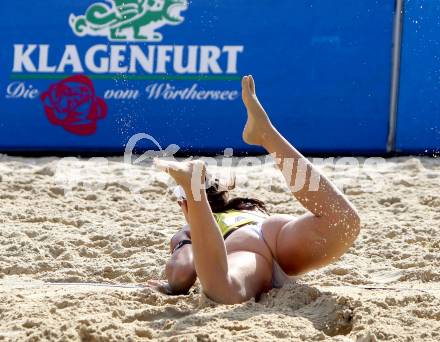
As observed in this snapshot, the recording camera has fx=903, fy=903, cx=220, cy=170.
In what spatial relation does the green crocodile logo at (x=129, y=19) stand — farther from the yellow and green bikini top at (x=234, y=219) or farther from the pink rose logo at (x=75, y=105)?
the yellow and green bikini top at (x=234, y=219)

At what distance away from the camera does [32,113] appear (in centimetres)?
625

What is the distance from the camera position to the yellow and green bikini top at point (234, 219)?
3.35 m

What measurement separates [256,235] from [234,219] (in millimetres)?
168

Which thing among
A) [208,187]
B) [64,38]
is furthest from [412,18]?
[208,187]

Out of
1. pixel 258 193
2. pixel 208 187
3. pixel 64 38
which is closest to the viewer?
pixel 208 187

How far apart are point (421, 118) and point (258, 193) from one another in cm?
169

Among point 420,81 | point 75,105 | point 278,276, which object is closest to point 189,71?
point 75,105

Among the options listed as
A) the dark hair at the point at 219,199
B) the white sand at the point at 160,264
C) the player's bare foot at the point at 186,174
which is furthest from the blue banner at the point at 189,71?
the player's bare foot at the point at 186,174

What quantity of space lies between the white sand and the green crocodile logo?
89cm

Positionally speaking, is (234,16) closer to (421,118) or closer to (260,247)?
(421,118)

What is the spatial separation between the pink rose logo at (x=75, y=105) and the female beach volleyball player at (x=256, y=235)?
3.01 m

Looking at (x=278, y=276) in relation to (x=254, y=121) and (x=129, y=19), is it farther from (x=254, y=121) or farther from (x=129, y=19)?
(x=129, y=19)

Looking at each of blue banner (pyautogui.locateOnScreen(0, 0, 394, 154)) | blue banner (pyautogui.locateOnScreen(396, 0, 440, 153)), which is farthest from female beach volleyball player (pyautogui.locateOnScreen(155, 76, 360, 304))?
blue banner (pyautogui.locateOnScreen(396, 0, 440, 153))

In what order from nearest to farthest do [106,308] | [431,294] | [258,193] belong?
[106,308] < [431,294] < [258,193]
